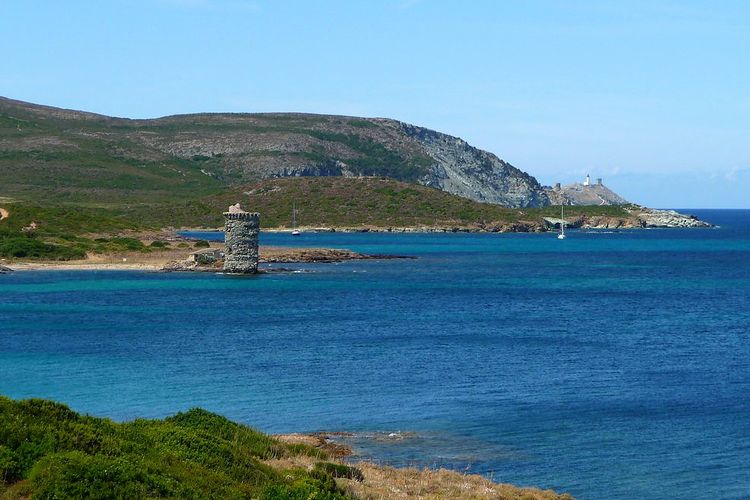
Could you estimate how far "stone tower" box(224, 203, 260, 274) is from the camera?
77000 mm

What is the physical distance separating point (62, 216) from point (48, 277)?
101 feet

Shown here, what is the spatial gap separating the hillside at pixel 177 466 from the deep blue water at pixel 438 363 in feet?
9.38

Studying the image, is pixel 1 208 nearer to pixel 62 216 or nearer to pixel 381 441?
pixel 62 216

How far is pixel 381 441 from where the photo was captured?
28109 millimetres

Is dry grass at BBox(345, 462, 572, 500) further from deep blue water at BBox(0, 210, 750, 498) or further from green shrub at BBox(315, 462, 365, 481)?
deep blue water at BBox(0, 210, 750, 498)

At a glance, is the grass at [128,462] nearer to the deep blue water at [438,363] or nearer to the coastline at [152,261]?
the deep blue water at [438,363]

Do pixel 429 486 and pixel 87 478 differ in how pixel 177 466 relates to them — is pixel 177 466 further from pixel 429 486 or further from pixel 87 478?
pixel 429 486

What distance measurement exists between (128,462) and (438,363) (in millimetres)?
25509

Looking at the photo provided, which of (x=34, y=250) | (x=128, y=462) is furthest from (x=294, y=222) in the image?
(x=128, y=462)

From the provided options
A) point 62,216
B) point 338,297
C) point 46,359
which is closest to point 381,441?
point 46,359

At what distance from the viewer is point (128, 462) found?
17.5 meters

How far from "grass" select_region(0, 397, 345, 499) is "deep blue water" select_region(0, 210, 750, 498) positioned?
629cm

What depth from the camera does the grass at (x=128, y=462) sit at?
53.7ft

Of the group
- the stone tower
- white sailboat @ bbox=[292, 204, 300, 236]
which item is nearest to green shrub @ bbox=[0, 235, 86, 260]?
the stone tower
